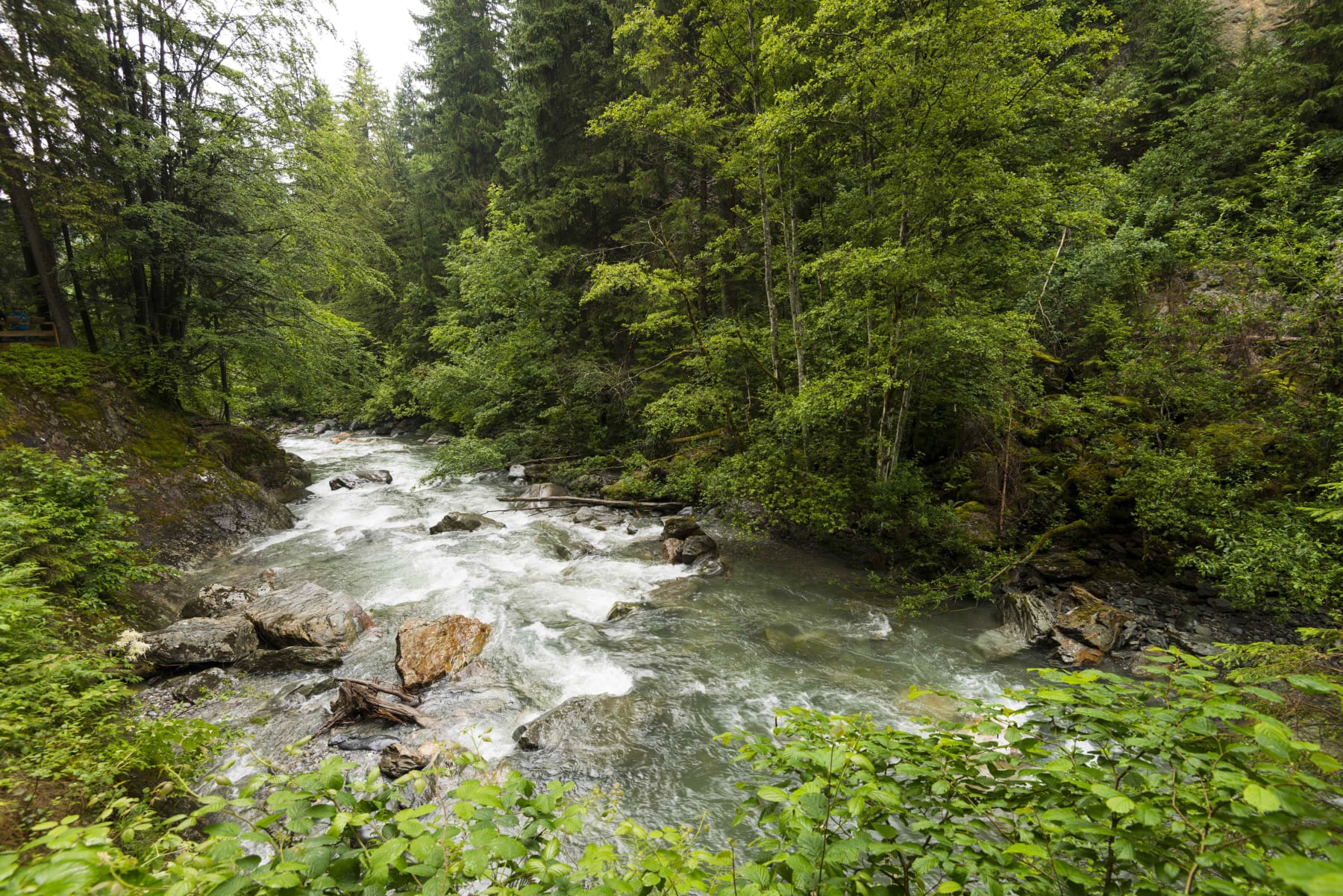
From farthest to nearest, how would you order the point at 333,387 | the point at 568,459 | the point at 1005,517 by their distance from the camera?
the point at 568,459
the point at 333,387
the point at 1005,517

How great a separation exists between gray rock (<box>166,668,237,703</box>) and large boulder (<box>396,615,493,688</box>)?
182cm

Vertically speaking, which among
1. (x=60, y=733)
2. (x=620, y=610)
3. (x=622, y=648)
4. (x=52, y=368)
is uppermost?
(x=52, y=368)

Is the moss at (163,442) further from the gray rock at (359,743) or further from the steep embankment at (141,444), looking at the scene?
the gray rock at (359,743)

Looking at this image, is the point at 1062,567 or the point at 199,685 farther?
the point at 1062,567

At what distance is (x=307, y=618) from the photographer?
6988mm

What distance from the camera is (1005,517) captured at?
348 inches

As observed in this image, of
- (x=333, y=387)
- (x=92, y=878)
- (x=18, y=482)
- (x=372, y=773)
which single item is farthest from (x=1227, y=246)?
(x=333, y=387)

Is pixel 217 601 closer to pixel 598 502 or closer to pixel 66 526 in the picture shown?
pixel 66 526

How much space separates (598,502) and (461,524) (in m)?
3.43

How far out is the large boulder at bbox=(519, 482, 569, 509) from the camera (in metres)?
13.9

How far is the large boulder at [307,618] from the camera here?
6742 mm

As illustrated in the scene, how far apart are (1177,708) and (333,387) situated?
1764cm

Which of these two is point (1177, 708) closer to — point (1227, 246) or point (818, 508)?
point (818, 508)

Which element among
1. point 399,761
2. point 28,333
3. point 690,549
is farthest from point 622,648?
point 28,333
